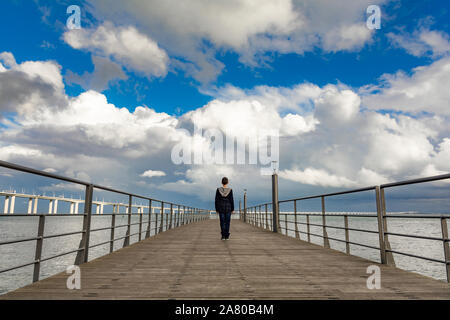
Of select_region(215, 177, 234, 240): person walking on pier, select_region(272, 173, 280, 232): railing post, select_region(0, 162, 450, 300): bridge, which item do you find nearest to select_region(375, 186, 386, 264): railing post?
select_region(0, 162, 450, 300): bridge

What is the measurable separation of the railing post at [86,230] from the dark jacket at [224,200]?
390cm

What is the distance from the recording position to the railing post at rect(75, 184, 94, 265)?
14.1 feet

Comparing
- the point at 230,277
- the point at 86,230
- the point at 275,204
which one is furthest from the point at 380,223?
the point at 275,204

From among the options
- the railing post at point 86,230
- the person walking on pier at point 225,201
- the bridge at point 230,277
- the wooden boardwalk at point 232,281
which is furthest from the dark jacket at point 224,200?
the railing post at point 86,230

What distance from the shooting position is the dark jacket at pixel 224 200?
26.3 ft

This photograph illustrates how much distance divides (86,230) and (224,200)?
4162 mm

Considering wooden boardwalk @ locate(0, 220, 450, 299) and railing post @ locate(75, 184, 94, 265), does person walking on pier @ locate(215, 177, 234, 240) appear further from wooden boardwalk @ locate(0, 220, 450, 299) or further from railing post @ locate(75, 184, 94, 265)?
railing post @ locate(75, 184, 94, 265)

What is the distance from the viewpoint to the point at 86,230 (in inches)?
173

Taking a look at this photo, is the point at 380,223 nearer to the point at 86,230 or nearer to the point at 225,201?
the point at 225,201

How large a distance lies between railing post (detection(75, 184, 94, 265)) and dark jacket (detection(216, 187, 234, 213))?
3905mm
